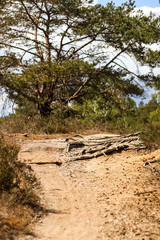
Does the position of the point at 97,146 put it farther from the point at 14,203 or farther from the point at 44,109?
the point at 44,109

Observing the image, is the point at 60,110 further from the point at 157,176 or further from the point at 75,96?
the point at 157,176

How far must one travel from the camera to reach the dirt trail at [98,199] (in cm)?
425

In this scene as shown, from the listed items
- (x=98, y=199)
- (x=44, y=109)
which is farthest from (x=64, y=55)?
(x=98, y=199)

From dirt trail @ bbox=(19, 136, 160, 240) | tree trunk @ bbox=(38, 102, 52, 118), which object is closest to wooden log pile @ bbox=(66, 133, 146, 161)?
dirt trail @ bbox=(19, 136, 160, 240)

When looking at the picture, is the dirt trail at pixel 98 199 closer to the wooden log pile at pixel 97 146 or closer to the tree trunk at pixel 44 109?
the wooden log pile at pixel 97 146

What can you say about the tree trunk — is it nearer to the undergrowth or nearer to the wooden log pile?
the wooden log pile

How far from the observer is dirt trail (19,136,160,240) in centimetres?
425

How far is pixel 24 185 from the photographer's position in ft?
18.0

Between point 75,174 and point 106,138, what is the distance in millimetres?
4100

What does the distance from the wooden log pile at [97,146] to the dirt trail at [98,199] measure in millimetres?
488

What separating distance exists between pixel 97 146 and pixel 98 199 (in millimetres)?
5063

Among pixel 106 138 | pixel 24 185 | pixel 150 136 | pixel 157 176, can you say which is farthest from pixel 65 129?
pixel 24 185

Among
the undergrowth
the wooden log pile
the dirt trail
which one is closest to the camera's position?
the undergrowth

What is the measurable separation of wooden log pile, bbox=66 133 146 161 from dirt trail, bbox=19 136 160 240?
0.49 metres
